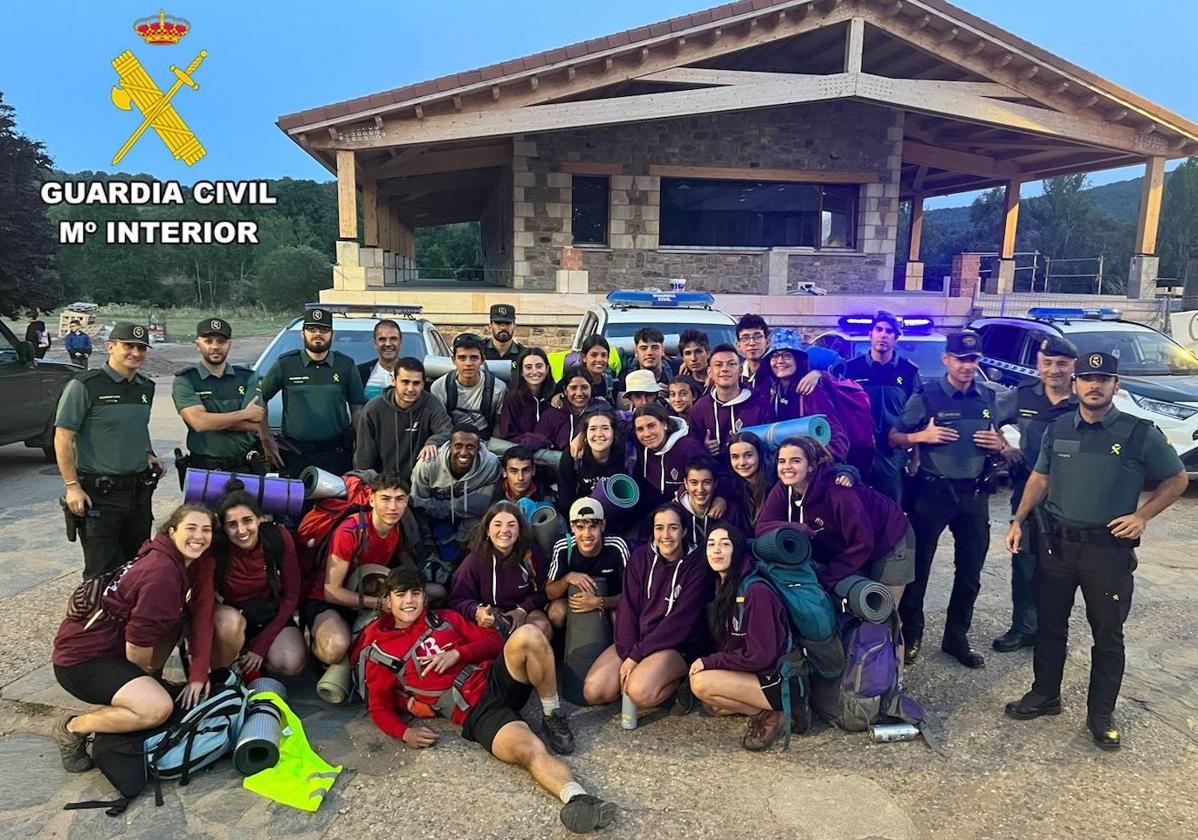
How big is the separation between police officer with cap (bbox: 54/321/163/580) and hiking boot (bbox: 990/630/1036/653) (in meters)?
5.32

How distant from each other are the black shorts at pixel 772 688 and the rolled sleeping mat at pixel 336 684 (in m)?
2.14

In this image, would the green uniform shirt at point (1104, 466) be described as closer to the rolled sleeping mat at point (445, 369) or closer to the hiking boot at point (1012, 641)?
the hiking boot at point (1012, 641)

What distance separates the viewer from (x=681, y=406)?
559cm

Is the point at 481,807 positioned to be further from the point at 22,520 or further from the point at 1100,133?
the point at 1100,133

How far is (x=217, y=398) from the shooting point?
5.00 meters

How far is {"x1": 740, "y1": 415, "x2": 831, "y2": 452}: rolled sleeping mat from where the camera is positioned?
4.74 meters

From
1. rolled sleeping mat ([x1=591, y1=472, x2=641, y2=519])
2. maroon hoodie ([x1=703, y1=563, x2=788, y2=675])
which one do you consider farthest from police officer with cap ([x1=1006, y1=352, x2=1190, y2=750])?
rolled sleeping mat ([x1=591, y1=472, x2=641, y2=519])

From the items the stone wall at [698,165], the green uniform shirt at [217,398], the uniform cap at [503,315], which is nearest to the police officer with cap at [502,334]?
the uniform cap at [503,315]

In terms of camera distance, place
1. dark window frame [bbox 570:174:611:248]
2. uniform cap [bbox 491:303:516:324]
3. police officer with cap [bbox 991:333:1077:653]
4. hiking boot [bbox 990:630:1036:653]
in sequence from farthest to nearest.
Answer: dark window frame [bbox 570:174:611:248] → uniform cap [bbox 491:303:516:324] → hiking boot [bbox 990:630:1036:653] → police officer with cap [bbox 991:333:1077:653]

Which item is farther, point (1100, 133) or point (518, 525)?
point (1100, 133)

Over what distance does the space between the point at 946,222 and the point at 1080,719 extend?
294 feet

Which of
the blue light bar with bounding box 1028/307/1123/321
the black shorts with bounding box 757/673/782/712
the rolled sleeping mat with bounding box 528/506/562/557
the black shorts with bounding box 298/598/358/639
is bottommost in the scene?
the black shorts with bounding box 757/673/782/712

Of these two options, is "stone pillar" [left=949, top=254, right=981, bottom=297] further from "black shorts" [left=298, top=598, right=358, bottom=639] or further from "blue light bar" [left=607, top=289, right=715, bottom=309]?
"black shorts" [left=298, top=598, right=358, bottom=639]

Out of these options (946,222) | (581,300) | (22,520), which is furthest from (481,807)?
(946,222)
